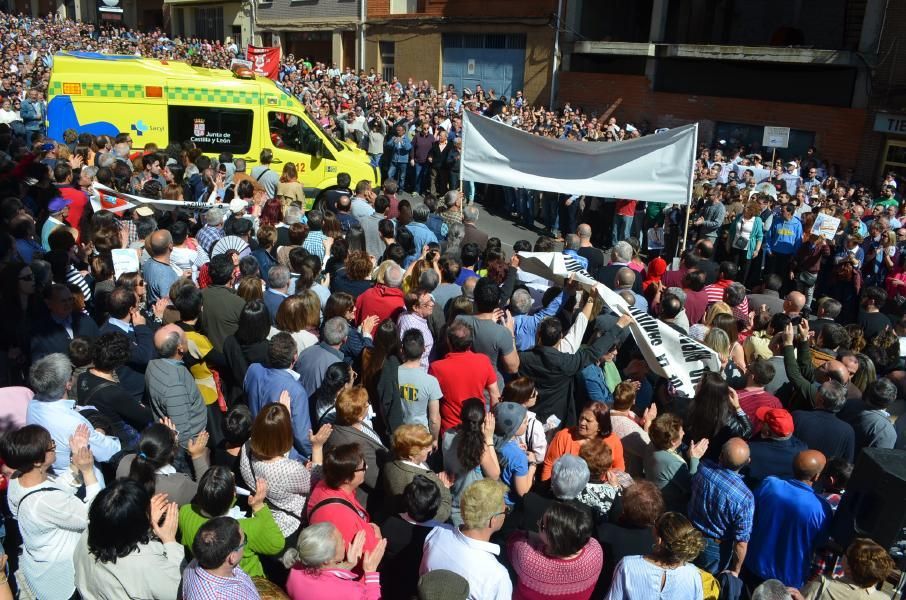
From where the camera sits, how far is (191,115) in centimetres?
1278

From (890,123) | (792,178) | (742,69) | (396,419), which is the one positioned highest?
(742,69)

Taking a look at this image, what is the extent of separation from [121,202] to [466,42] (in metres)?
19.2

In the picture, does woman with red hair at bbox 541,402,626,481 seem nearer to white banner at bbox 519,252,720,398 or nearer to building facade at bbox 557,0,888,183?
white banner at bbox 519,252,720,398

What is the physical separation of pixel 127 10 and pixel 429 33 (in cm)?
3158

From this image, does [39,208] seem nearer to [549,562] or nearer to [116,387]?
[116,387]

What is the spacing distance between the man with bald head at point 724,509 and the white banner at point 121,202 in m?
6.45

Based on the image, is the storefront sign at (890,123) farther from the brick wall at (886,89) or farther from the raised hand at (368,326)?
the raised hand at (368,326)

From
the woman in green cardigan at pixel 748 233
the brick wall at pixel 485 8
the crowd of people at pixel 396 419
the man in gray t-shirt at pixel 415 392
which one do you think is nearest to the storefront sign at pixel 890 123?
the woman in green cardigan at pixel 748 233

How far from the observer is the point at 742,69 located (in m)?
19.5

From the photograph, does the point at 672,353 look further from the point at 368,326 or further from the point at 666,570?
the point at 666,570

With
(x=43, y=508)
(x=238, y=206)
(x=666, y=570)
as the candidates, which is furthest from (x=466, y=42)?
(x=666, y=570)

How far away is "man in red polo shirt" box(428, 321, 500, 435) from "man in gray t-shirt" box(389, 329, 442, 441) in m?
0.10

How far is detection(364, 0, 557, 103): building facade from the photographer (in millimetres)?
23953

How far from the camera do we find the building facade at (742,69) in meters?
17.2
